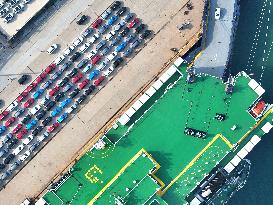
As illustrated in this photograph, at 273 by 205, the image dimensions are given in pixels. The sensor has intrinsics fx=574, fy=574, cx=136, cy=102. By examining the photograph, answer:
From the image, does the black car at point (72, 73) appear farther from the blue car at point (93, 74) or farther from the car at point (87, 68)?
the blue car at point (93, 74)

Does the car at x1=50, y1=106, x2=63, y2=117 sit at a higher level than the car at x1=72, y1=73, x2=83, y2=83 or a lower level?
lower

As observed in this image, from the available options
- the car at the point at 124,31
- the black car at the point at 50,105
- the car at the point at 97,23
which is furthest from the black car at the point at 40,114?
the car at the point at 124,31

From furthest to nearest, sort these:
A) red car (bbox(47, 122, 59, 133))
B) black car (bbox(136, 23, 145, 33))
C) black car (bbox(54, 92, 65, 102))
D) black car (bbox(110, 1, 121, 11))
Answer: black car (bbox(110, 1, 121, 11)) → black car (bbox(136, 23, 145, 33)) → black car (bbox(54, 92, 65, 102)) → red car (bbox(47, 122, 59, 133))

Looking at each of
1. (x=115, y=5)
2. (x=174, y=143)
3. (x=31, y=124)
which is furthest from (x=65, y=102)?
(x=174, y=143)

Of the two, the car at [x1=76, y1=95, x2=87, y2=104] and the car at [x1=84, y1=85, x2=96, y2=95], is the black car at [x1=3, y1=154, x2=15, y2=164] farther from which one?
the car at [x1=84, y1=85, x2=96, y2=95]

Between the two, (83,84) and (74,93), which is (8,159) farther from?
(83,84)

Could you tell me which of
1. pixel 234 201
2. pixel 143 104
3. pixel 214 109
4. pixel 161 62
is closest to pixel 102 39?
pixel 161 62

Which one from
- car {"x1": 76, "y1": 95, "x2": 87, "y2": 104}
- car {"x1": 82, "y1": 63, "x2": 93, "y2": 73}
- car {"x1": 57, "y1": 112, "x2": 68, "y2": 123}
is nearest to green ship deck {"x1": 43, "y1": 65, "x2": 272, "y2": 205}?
car {"x1": 57, "y1": 112, "x2": 68, "y2": 123}
